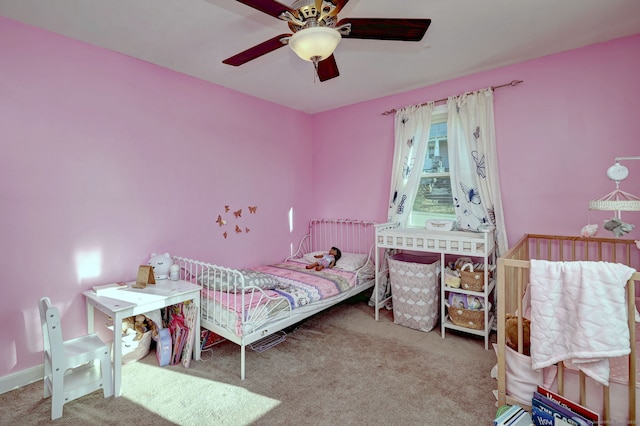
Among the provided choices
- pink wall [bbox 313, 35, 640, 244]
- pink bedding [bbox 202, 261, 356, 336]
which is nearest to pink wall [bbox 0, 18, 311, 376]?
pink bedding [bbox 202, 261, 356, 336]

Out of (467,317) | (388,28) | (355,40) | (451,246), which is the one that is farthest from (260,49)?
(467,317)

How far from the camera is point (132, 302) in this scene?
85.7 inches

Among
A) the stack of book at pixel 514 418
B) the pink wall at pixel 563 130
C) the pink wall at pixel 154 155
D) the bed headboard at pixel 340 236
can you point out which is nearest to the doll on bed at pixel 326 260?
the bed headboard at pixel 340 236

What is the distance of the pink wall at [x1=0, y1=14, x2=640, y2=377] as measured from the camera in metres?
2.20

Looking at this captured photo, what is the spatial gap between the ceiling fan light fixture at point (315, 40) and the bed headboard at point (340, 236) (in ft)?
8.23

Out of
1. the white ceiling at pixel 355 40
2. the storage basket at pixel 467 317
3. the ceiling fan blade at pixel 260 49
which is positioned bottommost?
the storage basket at pixel 467 317

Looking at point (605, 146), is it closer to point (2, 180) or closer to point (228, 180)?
point (228, 180)

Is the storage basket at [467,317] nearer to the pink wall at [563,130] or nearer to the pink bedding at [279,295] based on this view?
the pink wall at [563,130]

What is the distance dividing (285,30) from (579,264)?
2303mm

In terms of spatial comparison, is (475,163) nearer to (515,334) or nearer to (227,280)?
(515,334)

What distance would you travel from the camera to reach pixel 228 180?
347 centimetres

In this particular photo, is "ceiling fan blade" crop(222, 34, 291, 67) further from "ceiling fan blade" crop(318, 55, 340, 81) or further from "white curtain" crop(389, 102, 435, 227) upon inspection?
"white curtain" crop(389, 102, 435, 227)

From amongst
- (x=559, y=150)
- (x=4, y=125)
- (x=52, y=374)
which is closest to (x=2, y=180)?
(x=4, y=125)

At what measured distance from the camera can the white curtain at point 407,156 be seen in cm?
343
